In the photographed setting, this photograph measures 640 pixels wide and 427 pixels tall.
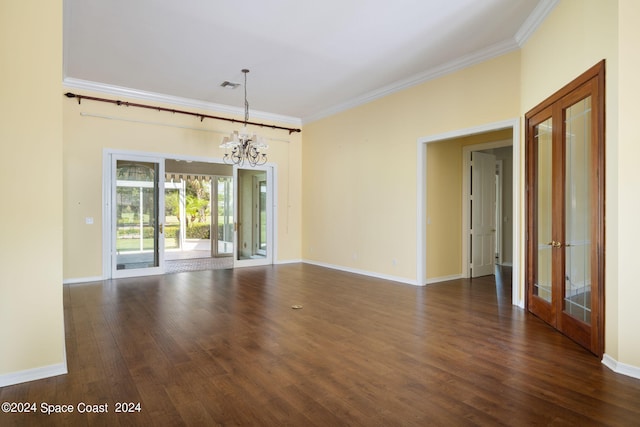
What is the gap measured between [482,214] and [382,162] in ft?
7.52

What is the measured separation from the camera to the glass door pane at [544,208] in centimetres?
407

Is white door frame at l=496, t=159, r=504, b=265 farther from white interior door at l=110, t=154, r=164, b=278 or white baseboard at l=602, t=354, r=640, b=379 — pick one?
white interior door at l=110, t=154, r=164, b=278

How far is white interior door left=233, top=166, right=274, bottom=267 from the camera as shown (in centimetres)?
865

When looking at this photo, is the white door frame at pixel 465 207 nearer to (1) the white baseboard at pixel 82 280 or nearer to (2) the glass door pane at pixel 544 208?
(2) the glass door pane at pixel 544 208

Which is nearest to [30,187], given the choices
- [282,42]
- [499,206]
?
[282,42]

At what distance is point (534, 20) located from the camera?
4.23 m

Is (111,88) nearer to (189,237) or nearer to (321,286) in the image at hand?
(321,286)

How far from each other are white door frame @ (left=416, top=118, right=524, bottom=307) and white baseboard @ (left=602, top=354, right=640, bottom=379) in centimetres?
183

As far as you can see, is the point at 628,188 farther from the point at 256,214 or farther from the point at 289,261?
the point at 256,214

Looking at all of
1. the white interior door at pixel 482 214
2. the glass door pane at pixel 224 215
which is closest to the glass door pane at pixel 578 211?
the white interior door at pixel 482 214

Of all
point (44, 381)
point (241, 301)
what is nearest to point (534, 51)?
point (241, 301)

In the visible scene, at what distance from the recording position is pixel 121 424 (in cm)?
217

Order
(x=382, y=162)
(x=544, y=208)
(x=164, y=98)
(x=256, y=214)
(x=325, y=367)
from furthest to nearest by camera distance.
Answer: (x=256, y=214), (x=164, y=98), (x=382, y=162), (x=544, y=208), (x=325, y=367)

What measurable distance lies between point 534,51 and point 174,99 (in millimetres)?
6164
